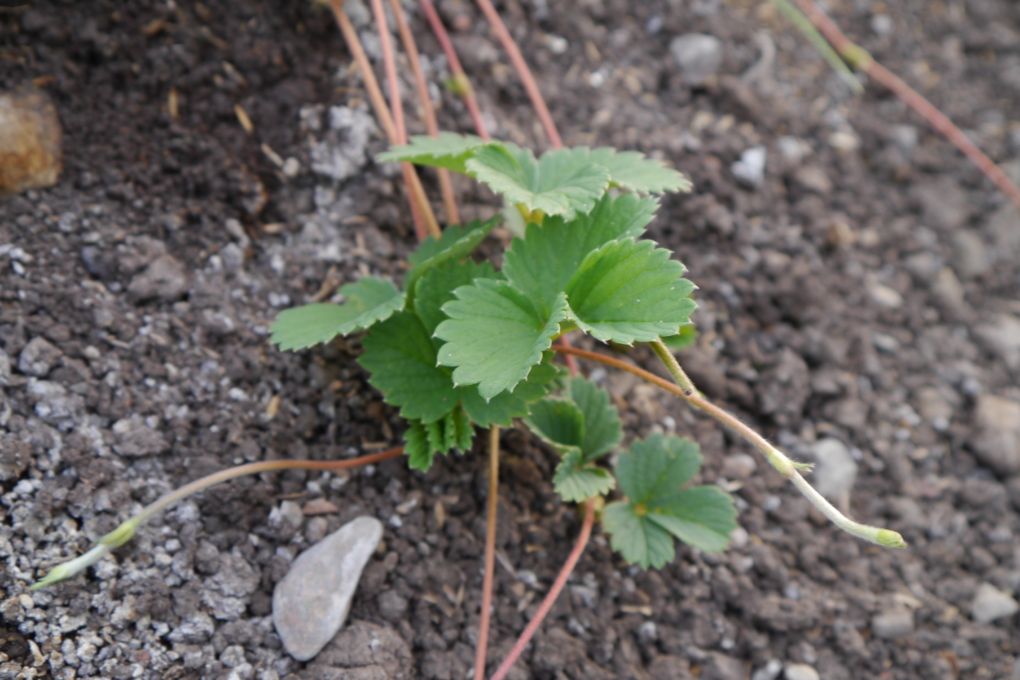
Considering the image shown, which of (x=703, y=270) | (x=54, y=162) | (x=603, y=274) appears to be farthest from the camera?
(x=703, y=270)

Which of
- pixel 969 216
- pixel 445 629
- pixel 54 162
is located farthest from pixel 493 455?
pixel 969 216

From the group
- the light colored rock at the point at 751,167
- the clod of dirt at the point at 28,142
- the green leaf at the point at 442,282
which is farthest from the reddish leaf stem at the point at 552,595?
the clod of dirt at the point at 28,142

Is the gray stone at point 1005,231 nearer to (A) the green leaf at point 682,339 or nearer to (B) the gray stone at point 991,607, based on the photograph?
(B) the gray stone at point 991,607

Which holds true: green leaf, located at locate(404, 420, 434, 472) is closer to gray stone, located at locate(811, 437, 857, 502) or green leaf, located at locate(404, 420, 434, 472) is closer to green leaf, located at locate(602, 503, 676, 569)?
green leaf, located at locate(602, 503, 676, 569)

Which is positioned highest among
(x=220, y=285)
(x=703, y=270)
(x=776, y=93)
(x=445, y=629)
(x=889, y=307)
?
(x=776, y=93)

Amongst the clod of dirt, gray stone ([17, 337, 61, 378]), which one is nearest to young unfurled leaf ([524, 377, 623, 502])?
gray stone ([17, 337, 61, 378])

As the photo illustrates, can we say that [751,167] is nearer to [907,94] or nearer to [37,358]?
[907,94]

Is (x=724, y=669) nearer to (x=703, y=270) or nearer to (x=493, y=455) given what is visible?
(x=493, y=455)
